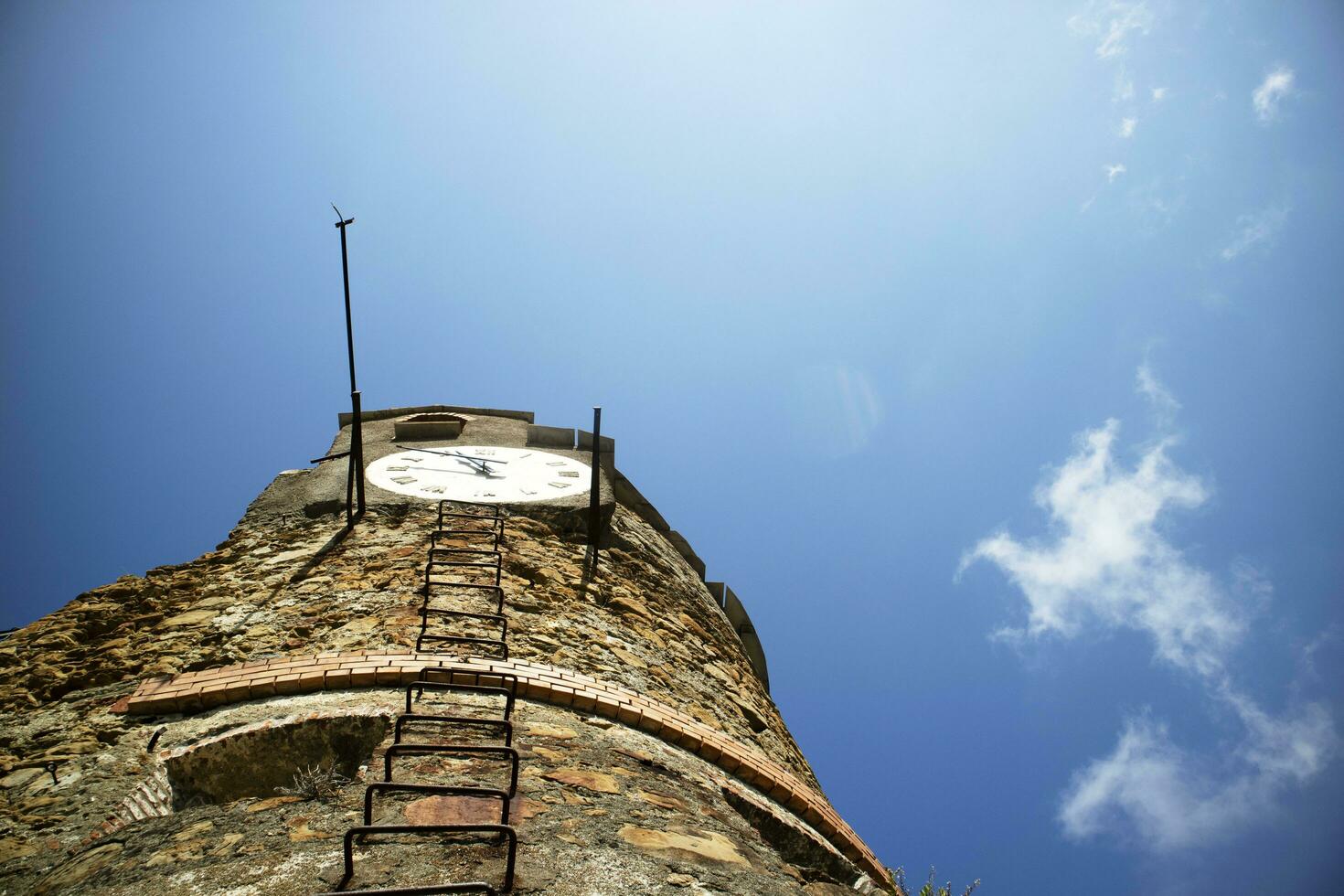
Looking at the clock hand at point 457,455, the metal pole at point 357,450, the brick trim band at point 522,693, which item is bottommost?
the brick trim band at point 522,693

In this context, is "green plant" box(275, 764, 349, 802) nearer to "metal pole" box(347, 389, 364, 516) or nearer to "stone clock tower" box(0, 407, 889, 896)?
"stone clock tower" box(0, 407, 889, 896)

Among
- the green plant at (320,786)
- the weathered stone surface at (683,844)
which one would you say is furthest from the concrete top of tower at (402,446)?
the weathered stone surface at (683,844)

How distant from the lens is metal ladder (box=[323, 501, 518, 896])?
1997mm

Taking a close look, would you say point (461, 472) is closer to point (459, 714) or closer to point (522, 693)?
point (522, 693)

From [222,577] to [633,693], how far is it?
2.05 m

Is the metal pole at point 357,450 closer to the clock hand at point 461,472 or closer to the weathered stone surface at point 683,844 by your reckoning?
the clock hand at point 461,472

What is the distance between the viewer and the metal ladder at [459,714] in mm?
1997

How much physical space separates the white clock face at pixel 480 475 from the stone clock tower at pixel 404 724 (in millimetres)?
48

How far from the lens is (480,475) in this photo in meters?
5.95

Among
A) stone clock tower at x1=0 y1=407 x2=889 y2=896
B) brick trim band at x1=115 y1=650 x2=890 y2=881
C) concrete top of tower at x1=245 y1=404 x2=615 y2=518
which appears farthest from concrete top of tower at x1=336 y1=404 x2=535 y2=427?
brick trim band at x1=115 y1=650 x2=890 y2=881

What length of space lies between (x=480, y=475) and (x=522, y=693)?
9.34 ft

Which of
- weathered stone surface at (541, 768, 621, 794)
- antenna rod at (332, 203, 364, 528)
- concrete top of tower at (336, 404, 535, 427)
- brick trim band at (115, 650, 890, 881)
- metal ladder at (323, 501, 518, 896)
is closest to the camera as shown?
metal ladder at (323, 501, 518, 896)

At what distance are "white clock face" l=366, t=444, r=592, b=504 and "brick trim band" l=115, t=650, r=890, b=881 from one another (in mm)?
1984

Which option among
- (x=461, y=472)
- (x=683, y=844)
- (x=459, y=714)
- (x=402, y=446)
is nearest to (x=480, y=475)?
(x=461, y=472)
